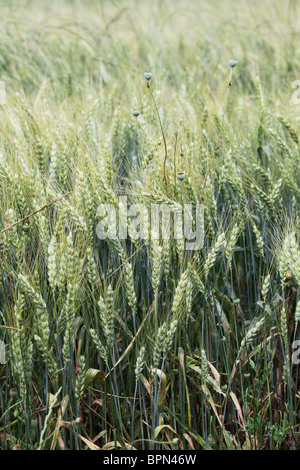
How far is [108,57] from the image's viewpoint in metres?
3.17

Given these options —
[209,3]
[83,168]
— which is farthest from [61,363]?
[209,3]

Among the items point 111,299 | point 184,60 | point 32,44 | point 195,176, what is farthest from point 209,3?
point 111,299

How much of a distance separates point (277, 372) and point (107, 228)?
74 cm

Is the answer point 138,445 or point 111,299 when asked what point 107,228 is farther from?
point 138,445

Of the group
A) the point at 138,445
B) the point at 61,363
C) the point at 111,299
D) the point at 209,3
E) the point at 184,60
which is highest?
the point at 209,3

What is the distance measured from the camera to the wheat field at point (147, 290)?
1.15 metres

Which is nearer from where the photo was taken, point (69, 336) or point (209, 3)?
point (69, 336)

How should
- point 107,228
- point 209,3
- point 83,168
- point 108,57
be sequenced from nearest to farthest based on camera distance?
1. point 107,228
2. point 83,168
3. point 108,57
4. point 209,3

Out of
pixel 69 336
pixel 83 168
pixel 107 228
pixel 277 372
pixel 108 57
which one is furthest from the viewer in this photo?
pixel 108 57

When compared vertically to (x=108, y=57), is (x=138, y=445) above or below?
below

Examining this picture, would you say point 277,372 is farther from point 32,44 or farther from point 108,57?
point 32,44

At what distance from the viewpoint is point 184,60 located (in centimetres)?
321

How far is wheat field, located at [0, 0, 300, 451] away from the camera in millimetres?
1154

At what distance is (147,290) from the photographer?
1354 mm
